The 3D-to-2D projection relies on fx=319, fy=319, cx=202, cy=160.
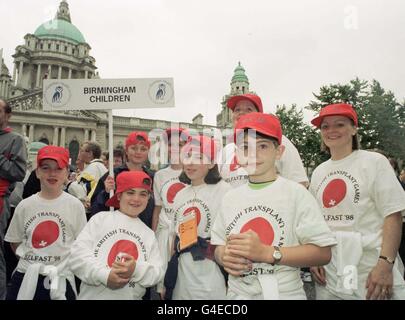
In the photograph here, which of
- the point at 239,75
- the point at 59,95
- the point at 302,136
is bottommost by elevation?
the point at 59,95

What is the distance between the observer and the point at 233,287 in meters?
1.84

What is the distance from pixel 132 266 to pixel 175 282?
534mm

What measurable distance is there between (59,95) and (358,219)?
3.21m

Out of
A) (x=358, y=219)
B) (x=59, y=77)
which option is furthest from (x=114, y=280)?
(x=59, y=77)

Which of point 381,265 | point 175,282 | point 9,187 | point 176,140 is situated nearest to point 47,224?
point 9,187

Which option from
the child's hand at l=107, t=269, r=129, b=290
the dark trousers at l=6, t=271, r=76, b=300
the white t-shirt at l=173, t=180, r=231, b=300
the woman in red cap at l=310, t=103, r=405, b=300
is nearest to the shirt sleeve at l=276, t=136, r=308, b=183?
the woman in red cap at l=310, t=103, r=405, b=300

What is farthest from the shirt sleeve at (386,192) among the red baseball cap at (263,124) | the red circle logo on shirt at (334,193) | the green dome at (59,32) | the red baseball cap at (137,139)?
the green dome at (59,32)

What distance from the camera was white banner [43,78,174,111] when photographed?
358 centimetres

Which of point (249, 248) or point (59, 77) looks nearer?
point (249, 248)

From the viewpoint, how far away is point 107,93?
3623 millimetres

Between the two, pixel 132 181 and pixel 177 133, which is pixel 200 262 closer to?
pixel 132 181

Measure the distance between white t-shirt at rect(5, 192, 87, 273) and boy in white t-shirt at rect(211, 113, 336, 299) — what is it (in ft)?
5.02

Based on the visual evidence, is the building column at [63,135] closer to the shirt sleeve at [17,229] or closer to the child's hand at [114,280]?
the shirt sleeve at [17,229]

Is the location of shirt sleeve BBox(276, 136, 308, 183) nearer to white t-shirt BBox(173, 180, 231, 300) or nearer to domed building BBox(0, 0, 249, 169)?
white t-shirt BBox(173, 180, 231, 300)
